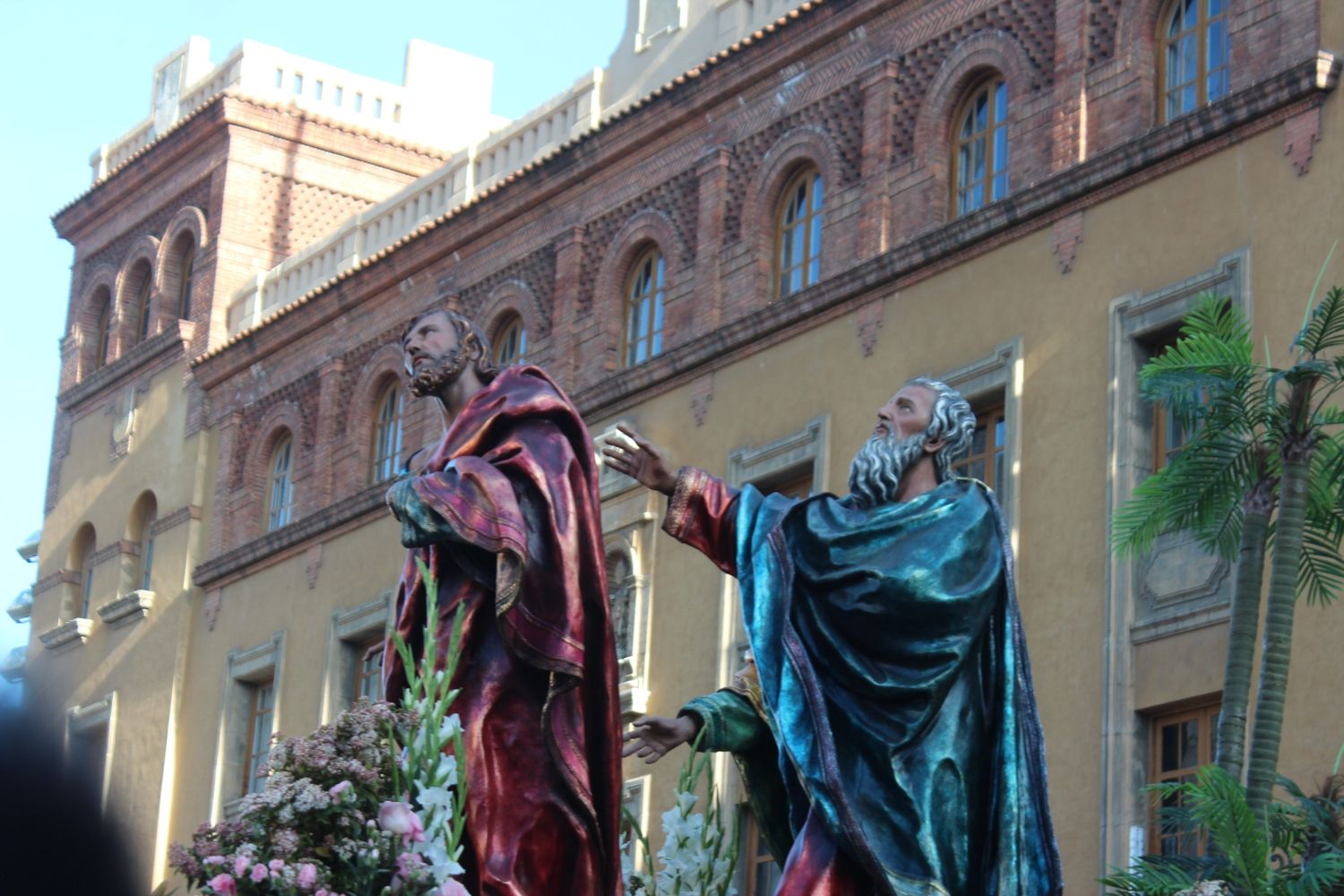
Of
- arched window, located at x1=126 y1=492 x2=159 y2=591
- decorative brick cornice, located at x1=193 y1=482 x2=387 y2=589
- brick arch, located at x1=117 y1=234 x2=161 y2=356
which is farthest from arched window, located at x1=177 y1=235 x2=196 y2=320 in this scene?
decorative brick cornice, located at x1=193 y1=482 x2=387 y2=589

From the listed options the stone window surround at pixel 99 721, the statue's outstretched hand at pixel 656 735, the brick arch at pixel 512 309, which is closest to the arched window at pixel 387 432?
the brick arch at pixel 512 309

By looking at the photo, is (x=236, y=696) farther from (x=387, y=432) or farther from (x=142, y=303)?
(x=142, y=303)

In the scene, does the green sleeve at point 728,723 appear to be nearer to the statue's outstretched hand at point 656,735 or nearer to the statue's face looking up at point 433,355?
the statue's outstretched hand at point 656,735

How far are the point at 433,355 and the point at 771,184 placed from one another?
607 inches

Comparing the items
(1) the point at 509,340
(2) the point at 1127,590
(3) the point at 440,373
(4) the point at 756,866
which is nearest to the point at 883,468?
(3) the point at 440,373

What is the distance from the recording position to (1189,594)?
18.5 meters

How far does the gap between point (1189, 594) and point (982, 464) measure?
2.59 m

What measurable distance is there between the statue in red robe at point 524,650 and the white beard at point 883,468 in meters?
0.87

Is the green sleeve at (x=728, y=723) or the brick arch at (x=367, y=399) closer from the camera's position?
the green sleeve at (x=728, y=723)

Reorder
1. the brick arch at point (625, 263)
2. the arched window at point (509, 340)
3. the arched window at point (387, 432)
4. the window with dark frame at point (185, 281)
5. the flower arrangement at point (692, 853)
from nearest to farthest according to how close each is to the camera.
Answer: the flower arrangement at point (692, 853)
the brick arch at point (625, 263)
the arched window at point (509, 340)
the arched window at point (387, 432)
the window with dark frame at point (185, 281)

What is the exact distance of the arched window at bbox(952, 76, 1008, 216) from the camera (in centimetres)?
2158

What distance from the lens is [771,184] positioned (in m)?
24.0

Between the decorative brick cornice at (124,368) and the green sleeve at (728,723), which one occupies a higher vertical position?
the decorative brick cornice at (124,368)

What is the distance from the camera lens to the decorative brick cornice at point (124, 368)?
33.2m
